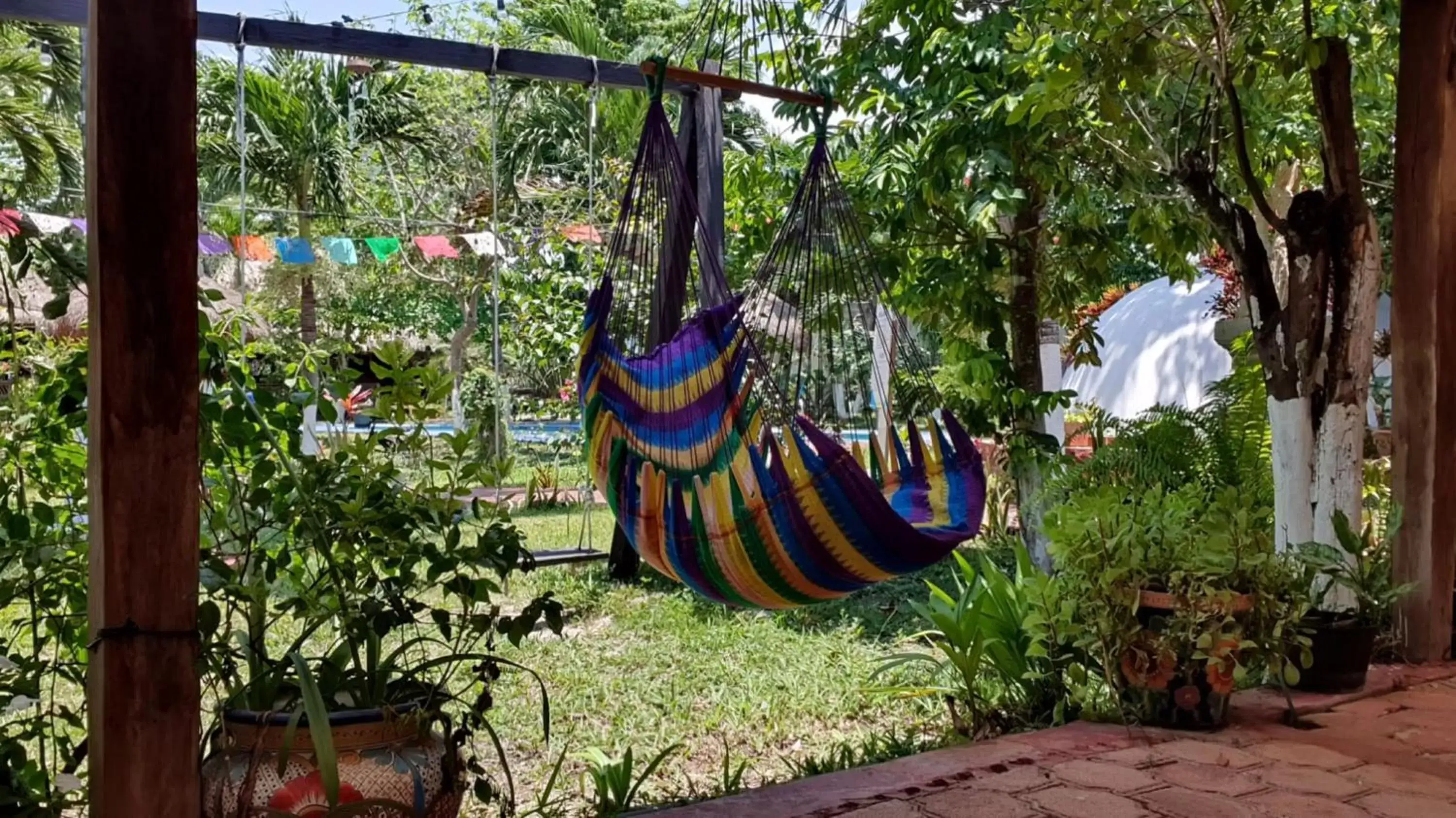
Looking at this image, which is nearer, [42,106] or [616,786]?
[616,786]

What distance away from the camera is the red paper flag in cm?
758

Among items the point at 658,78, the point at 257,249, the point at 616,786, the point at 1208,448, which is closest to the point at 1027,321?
the point at 1208,448

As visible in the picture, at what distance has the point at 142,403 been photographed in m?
1.15

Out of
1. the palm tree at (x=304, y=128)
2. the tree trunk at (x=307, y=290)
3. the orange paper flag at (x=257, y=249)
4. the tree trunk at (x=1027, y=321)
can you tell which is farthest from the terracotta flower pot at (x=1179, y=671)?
the tree trunk at (x=307, y=290)

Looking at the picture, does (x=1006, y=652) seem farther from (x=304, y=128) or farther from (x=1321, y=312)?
(x=304, y=128)

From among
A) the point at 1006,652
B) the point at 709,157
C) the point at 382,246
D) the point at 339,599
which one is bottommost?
the point at 1006,652

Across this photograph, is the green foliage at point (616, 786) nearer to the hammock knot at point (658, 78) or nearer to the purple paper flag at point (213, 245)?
the hammock knot at point (658, 78)

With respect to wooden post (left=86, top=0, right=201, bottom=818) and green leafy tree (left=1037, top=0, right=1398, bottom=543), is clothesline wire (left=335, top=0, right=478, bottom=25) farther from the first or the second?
wooden post (left=86, top=0, right=201, bottom=818)

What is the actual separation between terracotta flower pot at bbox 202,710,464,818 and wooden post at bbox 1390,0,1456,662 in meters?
2.39

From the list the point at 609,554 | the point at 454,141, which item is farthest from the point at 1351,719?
the point at 454,141

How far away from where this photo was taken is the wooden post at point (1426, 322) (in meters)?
2.64

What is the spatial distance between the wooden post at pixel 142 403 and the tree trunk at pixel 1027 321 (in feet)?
7.80

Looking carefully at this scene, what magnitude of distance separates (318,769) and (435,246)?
6683mm

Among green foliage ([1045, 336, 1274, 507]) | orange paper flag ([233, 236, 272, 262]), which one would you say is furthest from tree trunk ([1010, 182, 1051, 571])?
orange paper flag ([233, 236, 272, 262])
